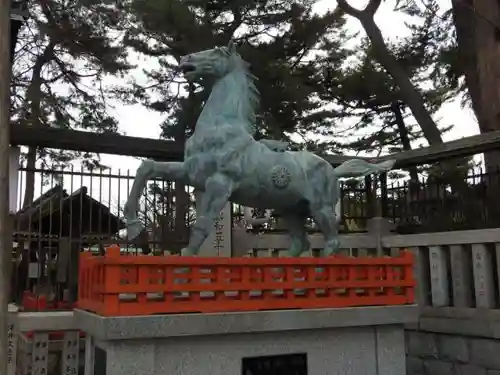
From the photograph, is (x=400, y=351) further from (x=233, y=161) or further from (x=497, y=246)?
(x=233, y=161)

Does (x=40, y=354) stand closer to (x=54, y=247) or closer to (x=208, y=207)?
(x=208, y=207)

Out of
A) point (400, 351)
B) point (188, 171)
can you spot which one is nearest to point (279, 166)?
point (188, 171)

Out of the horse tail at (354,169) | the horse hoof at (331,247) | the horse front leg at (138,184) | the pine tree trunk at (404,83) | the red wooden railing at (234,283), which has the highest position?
the pine tree trunk at (404,83)

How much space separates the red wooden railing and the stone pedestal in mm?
68

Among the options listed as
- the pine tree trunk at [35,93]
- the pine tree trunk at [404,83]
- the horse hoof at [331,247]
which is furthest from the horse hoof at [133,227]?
the pine tree trunk at [404,83]

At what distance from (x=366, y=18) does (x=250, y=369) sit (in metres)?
6.47

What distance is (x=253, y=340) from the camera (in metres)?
3.11

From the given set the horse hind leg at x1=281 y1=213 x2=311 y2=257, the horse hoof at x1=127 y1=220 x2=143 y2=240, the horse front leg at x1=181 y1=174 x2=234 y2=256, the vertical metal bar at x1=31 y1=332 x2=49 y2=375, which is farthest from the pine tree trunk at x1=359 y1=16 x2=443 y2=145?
the vertical metal bar at x1=31 y1=332 x2=49 y2=375

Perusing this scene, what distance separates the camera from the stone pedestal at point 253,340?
2.79 m

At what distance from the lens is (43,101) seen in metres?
8.63

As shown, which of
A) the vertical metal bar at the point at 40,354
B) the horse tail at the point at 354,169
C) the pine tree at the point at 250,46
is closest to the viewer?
the vertical metal bar at the point at 40,354

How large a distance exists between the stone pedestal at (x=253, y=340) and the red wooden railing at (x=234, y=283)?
0.07m

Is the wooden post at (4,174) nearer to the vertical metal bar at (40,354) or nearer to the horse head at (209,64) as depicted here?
the horse head at (209,64)

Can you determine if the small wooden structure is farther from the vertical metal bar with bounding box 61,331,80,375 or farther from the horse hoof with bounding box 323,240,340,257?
the horse hoof with bounding box 323,240,340,257
